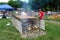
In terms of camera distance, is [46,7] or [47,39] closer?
[47,39]

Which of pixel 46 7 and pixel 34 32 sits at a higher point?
pixel 34 32

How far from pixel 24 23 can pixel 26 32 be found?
69 centimetres

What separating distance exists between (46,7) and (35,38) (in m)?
31.0

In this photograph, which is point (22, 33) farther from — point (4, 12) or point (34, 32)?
point (4, 12)

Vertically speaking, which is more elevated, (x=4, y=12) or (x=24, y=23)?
(x=24, y=23)

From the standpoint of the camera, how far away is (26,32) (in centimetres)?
1252

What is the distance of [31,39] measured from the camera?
459 inches

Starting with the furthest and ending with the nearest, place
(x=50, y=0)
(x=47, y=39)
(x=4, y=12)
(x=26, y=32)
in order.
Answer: (x=50, y=0)
(x=4, y=12)
(x=26, y=32)
(x=47, y=39)

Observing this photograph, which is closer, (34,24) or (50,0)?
(34,24)

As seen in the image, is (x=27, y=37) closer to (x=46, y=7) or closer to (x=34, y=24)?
(x=34, y=24)

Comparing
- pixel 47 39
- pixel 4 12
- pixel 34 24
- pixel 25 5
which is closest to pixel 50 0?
pixel 4 12

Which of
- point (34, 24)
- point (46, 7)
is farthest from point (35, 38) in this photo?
point (46, 7)

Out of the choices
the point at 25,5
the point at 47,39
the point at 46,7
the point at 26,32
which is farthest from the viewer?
the point at 46,7

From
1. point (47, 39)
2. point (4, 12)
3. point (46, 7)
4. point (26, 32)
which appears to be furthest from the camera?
point (46, 7)
